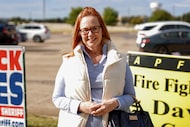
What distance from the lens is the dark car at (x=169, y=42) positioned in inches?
851

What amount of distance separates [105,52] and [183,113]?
101 inches

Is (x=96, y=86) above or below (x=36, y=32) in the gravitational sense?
above

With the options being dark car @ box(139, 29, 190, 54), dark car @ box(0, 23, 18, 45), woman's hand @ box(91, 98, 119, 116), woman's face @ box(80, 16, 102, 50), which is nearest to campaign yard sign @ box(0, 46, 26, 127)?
woman's face @ box(80, 16, 102, 50)

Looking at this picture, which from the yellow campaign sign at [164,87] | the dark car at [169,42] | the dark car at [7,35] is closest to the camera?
the yellow campaign sign at [164,87]

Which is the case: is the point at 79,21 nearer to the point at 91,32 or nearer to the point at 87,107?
the point at 91,32

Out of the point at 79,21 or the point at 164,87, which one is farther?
the point at 164,87

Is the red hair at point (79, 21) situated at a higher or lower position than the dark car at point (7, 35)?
higher

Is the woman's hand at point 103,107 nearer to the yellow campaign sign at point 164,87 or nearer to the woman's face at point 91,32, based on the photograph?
the woman's face at point 91,32

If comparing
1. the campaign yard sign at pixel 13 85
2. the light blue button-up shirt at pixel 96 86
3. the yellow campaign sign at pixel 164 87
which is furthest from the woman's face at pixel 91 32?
the yellow campaign sign at pixel 164 87

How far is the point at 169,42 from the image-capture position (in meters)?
21.8

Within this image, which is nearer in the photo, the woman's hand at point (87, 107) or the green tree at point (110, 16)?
the woman's hand at point (87, 107)

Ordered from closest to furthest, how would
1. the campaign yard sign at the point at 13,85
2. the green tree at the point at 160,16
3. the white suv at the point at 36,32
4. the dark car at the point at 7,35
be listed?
the campaign yard sign at the point at 13,85 → the dark car at the point at 7,35 → the white suv at the point at 36,32 → the green tree at the point at 160,16

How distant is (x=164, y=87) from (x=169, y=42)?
16.8m

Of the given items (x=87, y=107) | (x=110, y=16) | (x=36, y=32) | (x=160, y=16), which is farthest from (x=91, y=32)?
(x=110, y=16)
